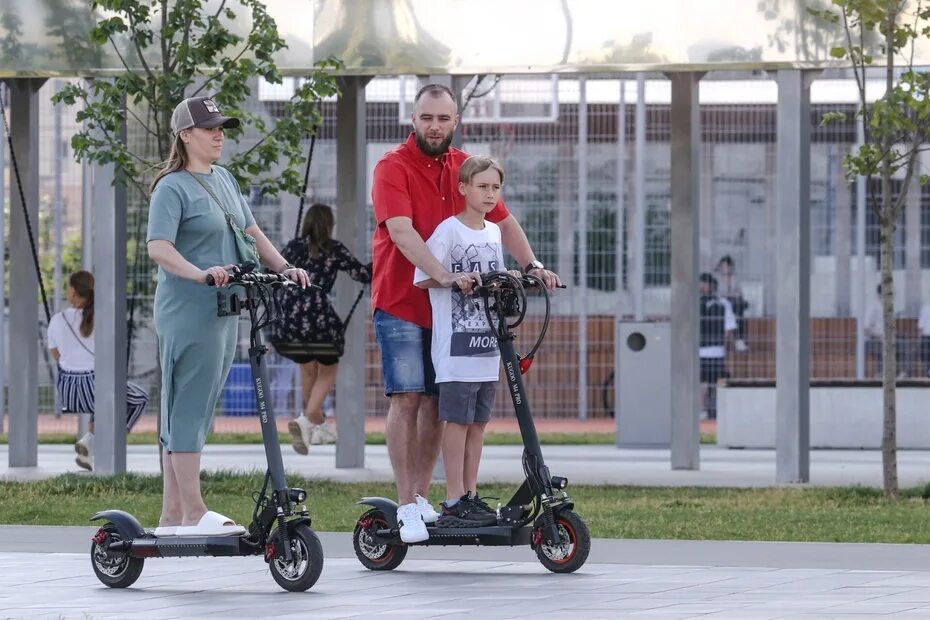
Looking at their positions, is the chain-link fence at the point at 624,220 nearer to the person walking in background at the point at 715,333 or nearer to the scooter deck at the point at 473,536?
the person walking in background at the point at 715,333

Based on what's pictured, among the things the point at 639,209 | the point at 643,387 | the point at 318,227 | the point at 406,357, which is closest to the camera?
the point at 406,357

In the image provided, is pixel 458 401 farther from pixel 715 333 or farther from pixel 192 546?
pixel 715 333

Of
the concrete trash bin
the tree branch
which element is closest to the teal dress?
the tree branch

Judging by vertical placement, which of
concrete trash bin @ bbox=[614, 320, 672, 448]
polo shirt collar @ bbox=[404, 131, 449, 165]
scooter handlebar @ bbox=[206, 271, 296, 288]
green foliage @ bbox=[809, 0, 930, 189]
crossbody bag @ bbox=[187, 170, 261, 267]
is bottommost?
concrete trash bin @ bbox=[614, 320, 672, 448]

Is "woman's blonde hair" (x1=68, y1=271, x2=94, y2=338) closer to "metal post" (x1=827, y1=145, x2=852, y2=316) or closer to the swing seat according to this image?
the swing seat

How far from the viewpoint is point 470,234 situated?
8.18 metres

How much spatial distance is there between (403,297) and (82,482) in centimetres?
450

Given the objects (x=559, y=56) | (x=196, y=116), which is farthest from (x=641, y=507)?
(x=196, y=116)

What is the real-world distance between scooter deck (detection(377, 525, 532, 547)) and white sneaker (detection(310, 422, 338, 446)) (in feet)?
22.4

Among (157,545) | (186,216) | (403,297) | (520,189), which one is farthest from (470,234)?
(520,189)

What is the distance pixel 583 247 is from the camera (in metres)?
20.8

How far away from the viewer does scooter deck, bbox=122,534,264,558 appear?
737cm

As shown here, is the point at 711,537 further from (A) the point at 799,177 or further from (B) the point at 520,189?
(B) the point at 520,189

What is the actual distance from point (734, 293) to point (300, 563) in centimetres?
1461
